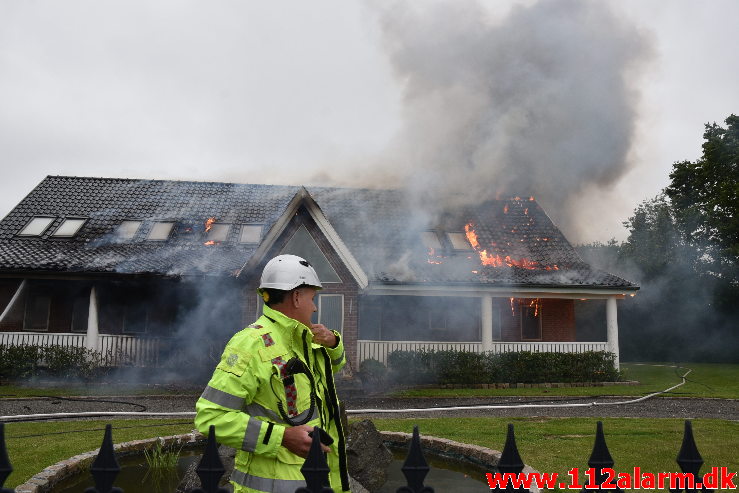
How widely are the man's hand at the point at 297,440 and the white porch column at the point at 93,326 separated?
54.4 ft

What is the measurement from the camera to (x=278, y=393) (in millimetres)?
2629

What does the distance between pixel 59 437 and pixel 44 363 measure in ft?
29.8

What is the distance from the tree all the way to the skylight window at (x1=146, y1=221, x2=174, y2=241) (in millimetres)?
24891

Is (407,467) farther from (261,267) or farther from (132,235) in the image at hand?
(132,235)

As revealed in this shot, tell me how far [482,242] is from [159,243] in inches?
452

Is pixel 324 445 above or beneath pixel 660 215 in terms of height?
beneath

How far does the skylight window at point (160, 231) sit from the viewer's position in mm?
19453

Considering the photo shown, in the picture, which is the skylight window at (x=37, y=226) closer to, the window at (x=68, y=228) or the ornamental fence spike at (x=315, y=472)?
the window at (x=68, y=228)

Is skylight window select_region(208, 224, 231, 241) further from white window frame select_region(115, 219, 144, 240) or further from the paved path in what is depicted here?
the paved path

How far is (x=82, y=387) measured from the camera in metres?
15.1

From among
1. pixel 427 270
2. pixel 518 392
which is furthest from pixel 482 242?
pixel 518 392

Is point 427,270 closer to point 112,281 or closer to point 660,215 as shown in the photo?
point 112,281

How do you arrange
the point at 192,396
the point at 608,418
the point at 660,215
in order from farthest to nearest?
1. the point at 660,215
2. the point at 192,396
3. the point at 608,418

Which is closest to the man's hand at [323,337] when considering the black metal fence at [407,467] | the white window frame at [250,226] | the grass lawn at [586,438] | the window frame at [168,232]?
the black metal fence at [407,467]
